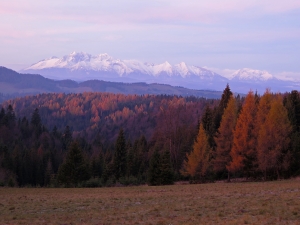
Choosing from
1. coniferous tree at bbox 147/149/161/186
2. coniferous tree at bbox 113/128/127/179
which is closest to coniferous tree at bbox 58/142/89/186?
coniferous tree at bbox 113/128/127/179

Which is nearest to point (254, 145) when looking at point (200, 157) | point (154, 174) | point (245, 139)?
point (245, 139)

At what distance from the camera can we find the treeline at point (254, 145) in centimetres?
3950

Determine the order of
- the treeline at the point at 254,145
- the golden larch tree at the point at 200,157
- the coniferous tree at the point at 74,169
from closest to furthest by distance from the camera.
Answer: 1. the treeline at the point at 254,145
2. the golden larch tree at the point at 200,157
3. the coniferous tree at the point at 74,169

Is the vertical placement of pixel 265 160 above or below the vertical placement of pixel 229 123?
below

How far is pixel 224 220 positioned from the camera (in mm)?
14508

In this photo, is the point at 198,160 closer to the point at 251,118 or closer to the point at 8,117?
the point at 251,118

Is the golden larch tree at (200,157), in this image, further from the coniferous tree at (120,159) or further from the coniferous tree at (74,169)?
the coniferous tree at (74,169)

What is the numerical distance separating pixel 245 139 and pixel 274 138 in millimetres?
3071

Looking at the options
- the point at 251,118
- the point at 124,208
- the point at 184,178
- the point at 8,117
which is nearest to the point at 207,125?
the point at 184,178

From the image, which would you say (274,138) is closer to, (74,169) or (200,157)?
(200,157)

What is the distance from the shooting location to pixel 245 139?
136 feet

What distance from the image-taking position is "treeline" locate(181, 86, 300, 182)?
39500mm

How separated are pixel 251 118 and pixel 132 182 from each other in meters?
17.6

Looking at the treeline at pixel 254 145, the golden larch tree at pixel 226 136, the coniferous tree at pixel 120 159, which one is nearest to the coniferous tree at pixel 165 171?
the treeline at pixel 254 145
